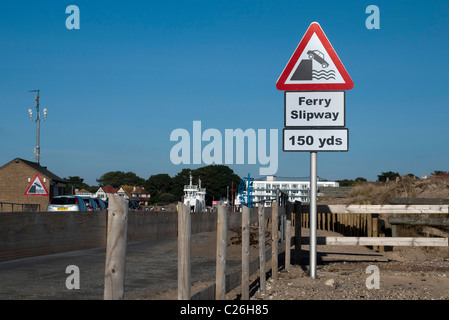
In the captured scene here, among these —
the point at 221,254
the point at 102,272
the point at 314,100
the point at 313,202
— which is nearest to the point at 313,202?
the point at 313,202

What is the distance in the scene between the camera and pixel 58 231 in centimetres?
265

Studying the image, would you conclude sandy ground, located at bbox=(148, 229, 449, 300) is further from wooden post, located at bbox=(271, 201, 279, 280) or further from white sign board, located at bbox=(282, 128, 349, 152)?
white sign board, located at bbox=(282, 128, 349, 152)

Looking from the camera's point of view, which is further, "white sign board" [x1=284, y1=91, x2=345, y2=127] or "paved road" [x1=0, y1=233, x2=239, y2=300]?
"white sign board" [x1=284, y1=91, x2=345, y2=127]

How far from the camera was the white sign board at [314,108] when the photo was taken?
9.16 m

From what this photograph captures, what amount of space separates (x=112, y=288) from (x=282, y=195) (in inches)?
556

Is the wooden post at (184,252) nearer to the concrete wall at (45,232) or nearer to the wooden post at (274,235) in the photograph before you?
the concrete wall at (45,232)

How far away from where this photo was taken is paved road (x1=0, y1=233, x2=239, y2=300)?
7.76 metres

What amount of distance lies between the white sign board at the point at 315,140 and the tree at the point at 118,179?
172 metres

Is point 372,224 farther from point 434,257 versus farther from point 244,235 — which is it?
point 244,235

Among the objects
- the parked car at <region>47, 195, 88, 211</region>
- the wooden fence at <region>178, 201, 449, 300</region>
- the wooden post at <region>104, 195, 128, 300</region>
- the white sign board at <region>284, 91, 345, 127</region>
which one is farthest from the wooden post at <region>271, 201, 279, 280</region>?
the parked car at <region>47, 195, 88, 211</region>

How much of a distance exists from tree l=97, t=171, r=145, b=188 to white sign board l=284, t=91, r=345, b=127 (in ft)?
564

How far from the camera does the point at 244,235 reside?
6.88 metres

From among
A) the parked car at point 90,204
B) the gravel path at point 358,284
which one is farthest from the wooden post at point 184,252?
the parked car at point 90,204
